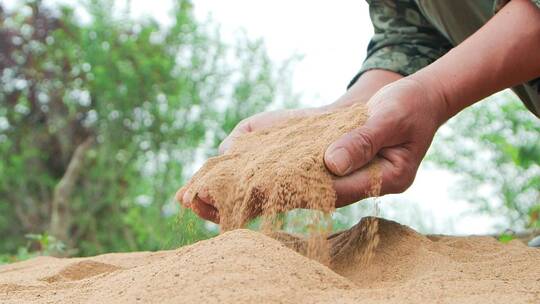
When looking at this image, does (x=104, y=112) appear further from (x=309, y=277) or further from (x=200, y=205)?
(x=309, y=277)

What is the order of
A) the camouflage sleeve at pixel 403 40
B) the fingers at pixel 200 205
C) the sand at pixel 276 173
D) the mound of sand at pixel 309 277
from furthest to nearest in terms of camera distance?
the camouflage sleeve at pixel 403 40 → the fingers at pixel 200 205 → the sand at pixel 276 173 → the mound of sand at pixel 309 277

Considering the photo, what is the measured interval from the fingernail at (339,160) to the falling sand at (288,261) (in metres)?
0.04

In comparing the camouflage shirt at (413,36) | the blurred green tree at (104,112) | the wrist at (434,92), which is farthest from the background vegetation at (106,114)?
the wrist at (434,92)

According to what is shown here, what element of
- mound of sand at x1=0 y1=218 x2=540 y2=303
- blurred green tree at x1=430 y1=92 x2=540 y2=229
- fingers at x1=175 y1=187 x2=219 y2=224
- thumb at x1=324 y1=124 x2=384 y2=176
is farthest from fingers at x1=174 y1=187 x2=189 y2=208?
blurred green tree at x1=430 y1=92 x2=540 y2=229

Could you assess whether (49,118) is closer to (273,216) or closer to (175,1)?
(175,1)

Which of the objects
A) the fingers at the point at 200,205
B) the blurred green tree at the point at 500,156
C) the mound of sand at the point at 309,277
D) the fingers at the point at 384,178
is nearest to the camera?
the mound of sand at the point at 309,277

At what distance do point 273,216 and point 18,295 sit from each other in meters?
0.70

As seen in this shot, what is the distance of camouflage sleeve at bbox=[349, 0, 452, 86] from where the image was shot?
3.23m

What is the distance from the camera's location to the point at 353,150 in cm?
204

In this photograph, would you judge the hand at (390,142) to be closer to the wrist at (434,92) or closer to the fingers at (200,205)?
the wrist at (434,92)

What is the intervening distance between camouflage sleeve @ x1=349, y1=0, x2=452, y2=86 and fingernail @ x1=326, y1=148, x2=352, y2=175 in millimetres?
1254

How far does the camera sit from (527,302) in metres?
1.45

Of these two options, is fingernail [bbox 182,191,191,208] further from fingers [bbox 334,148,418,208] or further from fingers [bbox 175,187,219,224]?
fingers [bbox 334,148,418,208]

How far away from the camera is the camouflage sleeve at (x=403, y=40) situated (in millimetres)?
3234
